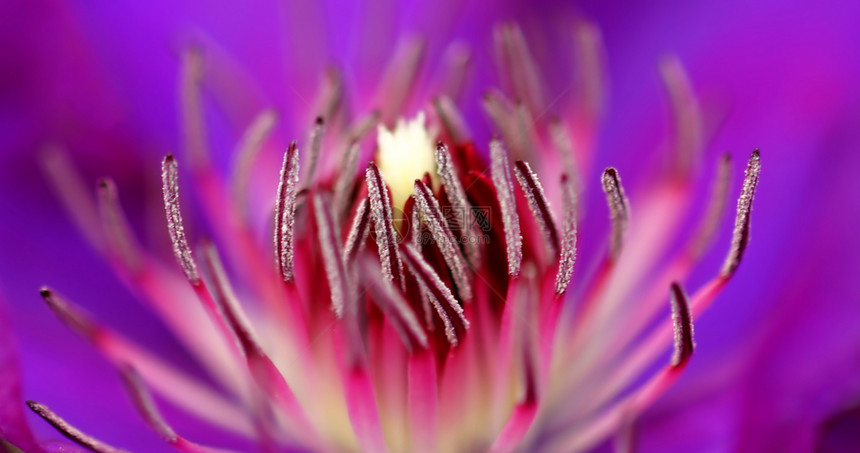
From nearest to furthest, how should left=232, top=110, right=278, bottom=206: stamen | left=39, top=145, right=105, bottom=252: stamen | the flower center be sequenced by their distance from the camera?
the flower center
left=232, top=110, right=278, bottom=206: stamen
left=39, top=145, right=105, bottom=252: stamen

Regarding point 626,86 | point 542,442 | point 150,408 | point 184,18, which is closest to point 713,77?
point 626,86

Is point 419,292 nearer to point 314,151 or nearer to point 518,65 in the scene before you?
point 314,151

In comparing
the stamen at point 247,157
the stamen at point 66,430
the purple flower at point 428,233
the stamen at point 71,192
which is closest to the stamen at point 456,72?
the purple flower at point 428,233

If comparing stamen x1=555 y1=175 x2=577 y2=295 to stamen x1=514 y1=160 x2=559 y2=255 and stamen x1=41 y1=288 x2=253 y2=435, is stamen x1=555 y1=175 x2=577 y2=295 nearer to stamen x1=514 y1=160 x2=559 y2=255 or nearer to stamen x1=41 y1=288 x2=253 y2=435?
stamen x1=514 y1=160 x2=559 y2=255

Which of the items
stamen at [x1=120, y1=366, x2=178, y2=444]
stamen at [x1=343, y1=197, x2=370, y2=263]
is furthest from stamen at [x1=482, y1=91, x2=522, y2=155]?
stamen at [x1=120, y1=366, x2=178, y2=444]

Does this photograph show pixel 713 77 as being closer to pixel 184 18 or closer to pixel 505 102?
pixel 505 102

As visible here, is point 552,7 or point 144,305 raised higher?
point 552,7

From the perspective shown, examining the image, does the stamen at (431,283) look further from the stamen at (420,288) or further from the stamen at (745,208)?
the stamen at (745,208)
